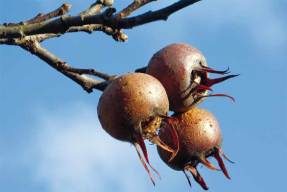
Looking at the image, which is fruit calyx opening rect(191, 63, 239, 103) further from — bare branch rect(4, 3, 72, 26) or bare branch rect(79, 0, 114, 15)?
bare branch rect(4, 3, 72, 26)

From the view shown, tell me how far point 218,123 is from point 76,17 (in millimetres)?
Answer: 1519

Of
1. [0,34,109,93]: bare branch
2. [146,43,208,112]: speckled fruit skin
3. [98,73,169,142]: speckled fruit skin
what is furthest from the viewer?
[0,34,109,93]: bare branch

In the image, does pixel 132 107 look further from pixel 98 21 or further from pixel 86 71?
pixel 98 21

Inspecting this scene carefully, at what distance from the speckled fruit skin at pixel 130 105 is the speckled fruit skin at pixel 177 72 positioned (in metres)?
0.21

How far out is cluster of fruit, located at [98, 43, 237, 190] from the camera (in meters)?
2.70

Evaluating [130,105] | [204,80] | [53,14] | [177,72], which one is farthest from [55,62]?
[204,80]

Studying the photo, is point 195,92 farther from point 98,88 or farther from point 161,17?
point 161,17

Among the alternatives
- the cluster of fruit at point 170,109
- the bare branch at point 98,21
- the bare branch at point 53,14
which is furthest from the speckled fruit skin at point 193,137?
the bare branch at point 53,14

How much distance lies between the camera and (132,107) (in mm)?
2668

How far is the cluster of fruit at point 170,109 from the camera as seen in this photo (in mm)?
2697

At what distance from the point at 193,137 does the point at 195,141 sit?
1.3 inches

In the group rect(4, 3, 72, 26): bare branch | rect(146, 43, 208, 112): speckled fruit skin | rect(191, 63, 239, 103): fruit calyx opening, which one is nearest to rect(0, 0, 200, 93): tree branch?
rect(4, 3, 72, 26): bare branch

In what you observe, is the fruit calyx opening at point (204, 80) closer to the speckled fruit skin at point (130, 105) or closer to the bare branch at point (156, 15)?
the speckled fruit skin at point (130, 105)

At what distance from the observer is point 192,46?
10.7ft
